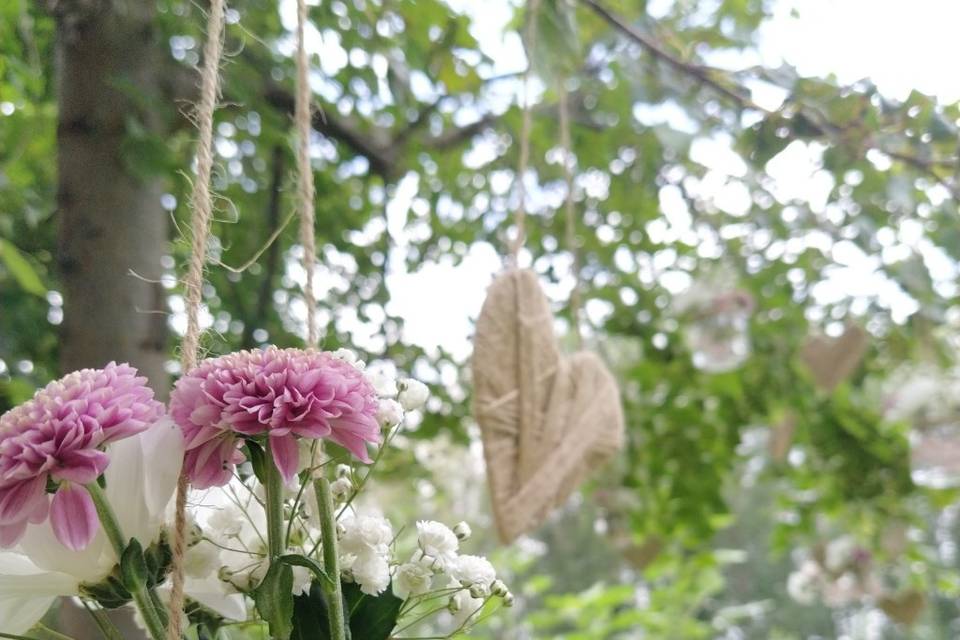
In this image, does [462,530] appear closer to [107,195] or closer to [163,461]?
Result: [163,461]

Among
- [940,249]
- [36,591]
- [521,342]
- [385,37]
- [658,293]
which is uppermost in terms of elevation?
[385,37]

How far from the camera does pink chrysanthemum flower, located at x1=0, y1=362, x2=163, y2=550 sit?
0.24 metres

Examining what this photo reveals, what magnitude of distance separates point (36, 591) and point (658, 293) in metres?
1.00

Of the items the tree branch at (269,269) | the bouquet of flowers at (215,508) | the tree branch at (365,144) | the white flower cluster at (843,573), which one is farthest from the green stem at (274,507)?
the white flower cluster at (843,573)

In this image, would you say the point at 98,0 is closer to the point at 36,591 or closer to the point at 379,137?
the point at 379,137

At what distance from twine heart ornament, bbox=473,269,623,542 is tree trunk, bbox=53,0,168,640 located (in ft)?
0.84

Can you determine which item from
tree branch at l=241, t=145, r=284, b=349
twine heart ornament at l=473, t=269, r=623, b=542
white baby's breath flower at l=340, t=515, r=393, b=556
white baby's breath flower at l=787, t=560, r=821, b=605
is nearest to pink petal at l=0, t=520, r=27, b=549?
white baby's breath flower at l=340, t=515, r=393, b=556

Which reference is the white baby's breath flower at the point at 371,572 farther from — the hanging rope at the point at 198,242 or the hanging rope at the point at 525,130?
the hanging rope at the point at 525,130

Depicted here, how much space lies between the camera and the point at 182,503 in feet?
0.89

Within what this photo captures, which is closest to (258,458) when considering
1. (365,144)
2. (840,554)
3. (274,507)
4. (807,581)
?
(274,507)

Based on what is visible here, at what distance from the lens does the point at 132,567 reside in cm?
26

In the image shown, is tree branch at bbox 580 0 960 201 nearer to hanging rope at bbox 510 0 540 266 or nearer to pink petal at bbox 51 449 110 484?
hanging rope at bbox 510 0 540 266

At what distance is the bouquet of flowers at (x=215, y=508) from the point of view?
0.25 metres

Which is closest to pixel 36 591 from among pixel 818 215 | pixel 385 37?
pixel 385 37
